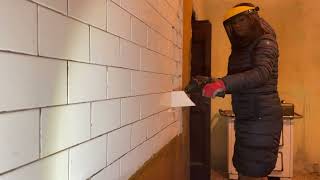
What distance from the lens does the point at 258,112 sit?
2.40 m

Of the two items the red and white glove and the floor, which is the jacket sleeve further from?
the floor

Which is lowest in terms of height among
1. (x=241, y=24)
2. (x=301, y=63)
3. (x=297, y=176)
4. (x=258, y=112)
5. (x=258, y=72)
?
(x=297, y=176)

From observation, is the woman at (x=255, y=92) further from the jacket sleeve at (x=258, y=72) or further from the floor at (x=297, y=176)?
the floor at (x=297, y=176)

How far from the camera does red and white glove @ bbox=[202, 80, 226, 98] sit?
2.21 meters

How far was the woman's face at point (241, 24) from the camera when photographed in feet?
7.77

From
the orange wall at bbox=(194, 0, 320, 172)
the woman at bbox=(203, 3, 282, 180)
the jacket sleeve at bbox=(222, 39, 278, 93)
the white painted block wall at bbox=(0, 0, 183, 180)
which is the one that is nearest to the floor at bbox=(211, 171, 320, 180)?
the orange wall at bbox=(194, 0, 320, 172)

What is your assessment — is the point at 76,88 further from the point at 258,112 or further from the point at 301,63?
the point at 301,63

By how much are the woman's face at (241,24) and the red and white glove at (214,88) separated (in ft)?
1.30

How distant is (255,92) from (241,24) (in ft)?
1.47

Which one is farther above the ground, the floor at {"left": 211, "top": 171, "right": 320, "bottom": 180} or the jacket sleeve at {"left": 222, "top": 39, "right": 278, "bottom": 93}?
the jacket sleeve at {"left": 222, "top": 39, "right": 278, "bottom": 93}

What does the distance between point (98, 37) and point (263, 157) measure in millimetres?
1670

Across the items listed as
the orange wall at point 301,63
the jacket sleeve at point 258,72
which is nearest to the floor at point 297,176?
the orange wall at point 301,63

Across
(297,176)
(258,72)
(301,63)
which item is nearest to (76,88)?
(258,72)

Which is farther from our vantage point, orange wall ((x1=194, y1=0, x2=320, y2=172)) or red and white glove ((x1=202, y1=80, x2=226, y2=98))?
orange wall ((x1=194, y1=0, x2=320, y2=172))
